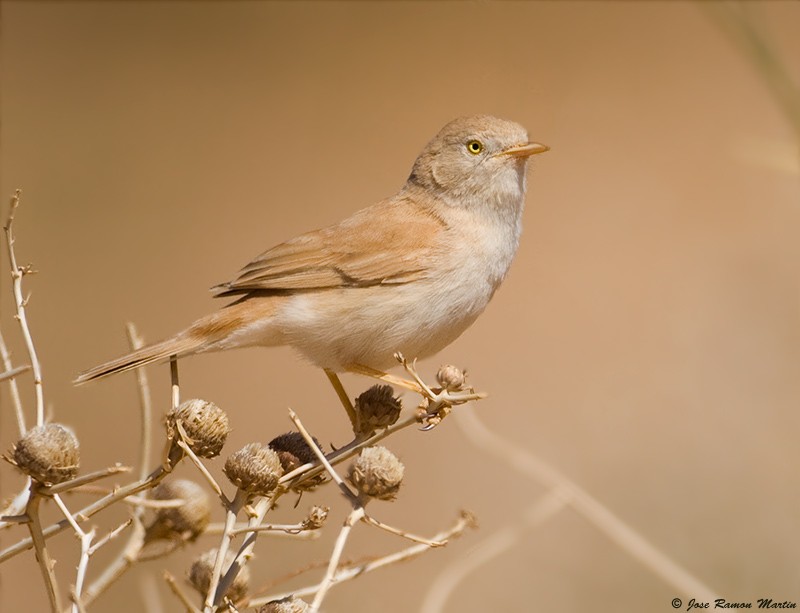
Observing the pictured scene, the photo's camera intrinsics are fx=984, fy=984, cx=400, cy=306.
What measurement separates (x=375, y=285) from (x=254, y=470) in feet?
4.42

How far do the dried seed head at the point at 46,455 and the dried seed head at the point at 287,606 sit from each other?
14.6 inches

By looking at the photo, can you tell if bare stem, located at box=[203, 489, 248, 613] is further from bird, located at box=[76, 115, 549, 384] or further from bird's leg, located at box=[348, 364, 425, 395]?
bird's leg, located at box=[348, 364, 425, 395]

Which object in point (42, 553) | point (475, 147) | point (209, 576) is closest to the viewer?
point (42, 553)

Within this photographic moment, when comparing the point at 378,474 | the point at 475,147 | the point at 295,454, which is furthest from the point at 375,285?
the point at 378,474

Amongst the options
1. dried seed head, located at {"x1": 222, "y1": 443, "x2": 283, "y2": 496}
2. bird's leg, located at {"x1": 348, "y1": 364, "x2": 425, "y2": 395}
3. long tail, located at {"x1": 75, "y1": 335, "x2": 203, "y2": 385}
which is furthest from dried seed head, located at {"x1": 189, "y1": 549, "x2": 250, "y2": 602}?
bird's leg, located at {"x1": 348, "y1": 364, "x2": 425, "y2": 395}

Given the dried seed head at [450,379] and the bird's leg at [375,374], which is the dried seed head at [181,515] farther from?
the bird's leg at [375,374]

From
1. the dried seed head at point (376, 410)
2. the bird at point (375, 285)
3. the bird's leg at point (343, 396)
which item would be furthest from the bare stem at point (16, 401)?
the bird's leg at point (343, 396)

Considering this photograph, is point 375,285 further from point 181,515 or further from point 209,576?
point 209,576

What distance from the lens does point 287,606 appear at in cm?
151

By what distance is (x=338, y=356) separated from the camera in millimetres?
2832

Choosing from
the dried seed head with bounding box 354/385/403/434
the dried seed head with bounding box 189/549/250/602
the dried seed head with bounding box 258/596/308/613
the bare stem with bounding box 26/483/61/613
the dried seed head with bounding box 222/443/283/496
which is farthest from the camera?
the dried seed head with bounding box 354/385/403/434

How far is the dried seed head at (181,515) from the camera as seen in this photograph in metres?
1.86

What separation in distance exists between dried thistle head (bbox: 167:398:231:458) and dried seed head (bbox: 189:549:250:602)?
0.68 ft

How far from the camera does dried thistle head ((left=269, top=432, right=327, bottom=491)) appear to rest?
1.80 m
